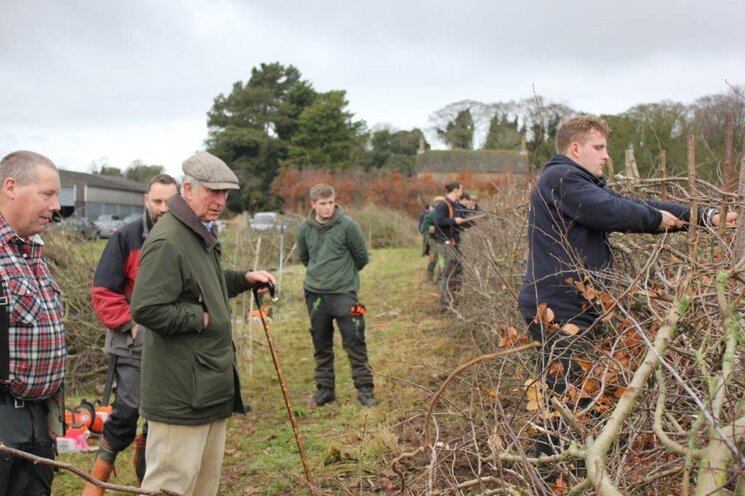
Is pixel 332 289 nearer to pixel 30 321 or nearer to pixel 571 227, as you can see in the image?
pixel 571 227

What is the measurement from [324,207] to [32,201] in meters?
3.31

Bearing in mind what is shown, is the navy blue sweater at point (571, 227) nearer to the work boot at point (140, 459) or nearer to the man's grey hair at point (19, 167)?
the man's grey hair at point (19, 167)

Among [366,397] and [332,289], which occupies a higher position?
[332,289]

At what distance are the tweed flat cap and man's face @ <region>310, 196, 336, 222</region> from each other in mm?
2749

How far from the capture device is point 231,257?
→ 9055 millimetres

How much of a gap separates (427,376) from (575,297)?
3271 mm

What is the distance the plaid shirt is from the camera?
272cm

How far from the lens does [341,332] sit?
6059 mm

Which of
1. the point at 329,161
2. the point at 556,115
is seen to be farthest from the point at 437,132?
the point at 556,115

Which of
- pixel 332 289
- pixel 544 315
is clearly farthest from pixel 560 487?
pixel 332 289

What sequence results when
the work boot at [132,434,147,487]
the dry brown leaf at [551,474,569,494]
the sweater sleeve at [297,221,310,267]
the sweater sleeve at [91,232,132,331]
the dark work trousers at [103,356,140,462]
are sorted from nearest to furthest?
the dry brown leaf at [551,474,569,494], the dark work trousers at [103,356,140,462], the sweater sleeve at [91,232,132,331], the work boot at [132,434,147,487], the sweater sleeve at [297,221,310,267]

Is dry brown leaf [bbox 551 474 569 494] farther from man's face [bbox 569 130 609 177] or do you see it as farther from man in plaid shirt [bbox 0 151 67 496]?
man in plaid shirt [bbox 0 151 67 496]

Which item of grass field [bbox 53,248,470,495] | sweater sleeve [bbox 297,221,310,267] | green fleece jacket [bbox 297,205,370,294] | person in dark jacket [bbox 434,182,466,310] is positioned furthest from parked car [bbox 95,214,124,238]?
green fleece jacket [bbox 297,205,370,294]

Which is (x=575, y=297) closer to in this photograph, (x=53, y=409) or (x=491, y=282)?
(x=53, y=409)
